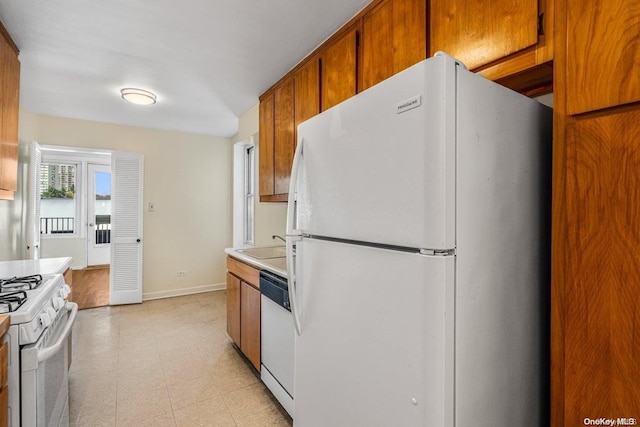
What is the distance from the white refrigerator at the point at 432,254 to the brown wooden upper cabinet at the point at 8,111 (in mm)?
2108

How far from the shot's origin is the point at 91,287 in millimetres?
5191

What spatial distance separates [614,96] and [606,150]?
144mm

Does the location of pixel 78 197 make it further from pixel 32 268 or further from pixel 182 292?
pixel 32 268

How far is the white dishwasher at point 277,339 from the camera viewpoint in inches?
75.3

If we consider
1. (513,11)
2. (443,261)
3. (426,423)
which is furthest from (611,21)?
(426,423)

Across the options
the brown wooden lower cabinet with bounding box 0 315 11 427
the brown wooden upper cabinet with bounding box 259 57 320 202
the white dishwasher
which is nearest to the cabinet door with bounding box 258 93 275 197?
the brown wooden upper cabinet with bounding box 259 57 320 202

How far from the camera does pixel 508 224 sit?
985 millimetres

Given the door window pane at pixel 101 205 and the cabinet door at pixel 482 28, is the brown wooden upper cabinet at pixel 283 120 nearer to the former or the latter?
the cabinet door at pixel 482 28

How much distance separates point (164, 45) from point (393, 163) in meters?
2.12

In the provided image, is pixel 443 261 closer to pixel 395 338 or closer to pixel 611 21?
pixel 395 338

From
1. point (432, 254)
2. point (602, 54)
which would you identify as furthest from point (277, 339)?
point (602, 54)

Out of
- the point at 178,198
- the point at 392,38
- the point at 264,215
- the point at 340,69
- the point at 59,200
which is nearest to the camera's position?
the point at 392,38

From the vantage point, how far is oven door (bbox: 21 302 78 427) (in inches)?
48.3

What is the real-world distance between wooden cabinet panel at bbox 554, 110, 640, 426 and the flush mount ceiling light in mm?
3415
